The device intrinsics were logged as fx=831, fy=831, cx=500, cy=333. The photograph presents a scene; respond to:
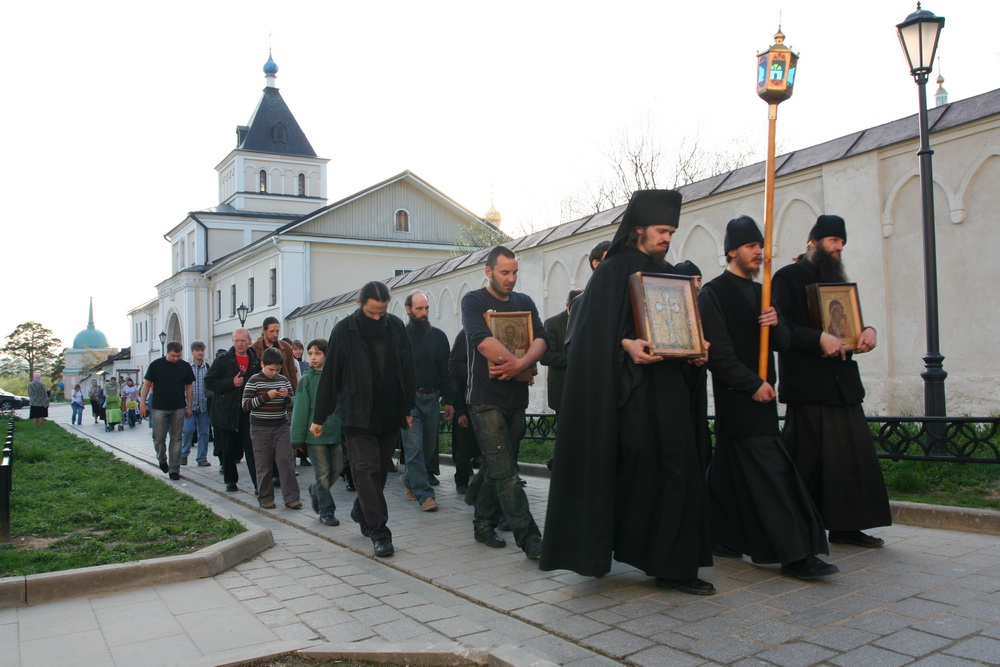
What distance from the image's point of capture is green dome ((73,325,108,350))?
122m

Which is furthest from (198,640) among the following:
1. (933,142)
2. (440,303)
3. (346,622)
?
(440,303)

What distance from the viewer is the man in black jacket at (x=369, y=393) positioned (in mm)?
6246

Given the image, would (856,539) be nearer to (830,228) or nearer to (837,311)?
(837,311)

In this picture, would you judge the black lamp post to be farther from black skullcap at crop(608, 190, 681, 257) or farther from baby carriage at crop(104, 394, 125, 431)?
baby carriage at crop(104, 394, 125, 431)

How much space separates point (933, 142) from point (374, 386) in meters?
6.77

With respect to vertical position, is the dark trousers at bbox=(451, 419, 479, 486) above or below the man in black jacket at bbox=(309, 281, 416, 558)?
below

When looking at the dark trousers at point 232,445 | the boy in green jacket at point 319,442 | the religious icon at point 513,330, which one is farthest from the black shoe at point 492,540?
the dark trousers at point 232,445

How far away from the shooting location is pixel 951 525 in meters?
5.84

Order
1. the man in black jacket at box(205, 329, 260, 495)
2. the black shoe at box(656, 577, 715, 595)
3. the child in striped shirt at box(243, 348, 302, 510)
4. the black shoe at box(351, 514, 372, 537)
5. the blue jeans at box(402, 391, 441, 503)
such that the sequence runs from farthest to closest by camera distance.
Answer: the man in black jacket at box(205, 329, 260, 495) < the child in striped shirt at box(243, 348, 302, 510) < the blue jeans at box(402, 391, 441, 503) < the black shoe at box(351, 514, 372, 537) < the black shoe at box(656, 577, 715, 595)

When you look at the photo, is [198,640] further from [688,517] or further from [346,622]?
[688,517]

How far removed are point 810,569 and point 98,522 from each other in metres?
5.84

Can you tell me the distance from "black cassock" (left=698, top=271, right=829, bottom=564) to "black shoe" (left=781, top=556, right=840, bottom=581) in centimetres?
6

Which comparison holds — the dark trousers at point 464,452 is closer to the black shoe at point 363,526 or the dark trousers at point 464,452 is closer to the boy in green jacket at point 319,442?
the boy in green jacket at point 319,442

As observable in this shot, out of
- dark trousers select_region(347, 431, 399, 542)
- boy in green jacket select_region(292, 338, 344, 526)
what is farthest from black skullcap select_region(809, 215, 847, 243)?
boy in green jacket select_region(292, 338, 344, 526)
